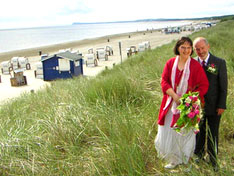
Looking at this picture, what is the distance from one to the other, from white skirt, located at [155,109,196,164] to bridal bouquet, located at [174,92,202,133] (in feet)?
1.04

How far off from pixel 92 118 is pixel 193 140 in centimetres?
151

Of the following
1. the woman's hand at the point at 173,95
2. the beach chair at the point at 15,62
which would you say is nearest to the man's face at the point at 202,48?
the woman's hand at the point at 173,95

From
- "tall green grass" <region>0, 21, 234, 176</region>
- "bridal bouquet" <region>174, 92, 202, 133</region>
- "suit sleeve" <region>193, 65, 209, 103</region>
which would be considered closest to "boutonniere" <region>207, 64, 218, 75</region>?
"suit sleeve" <region>193, 65, 209, 103</region>

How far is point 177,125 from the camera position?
2.56m

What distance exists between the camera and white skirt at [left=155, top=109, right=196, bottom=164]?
→ 2.81m

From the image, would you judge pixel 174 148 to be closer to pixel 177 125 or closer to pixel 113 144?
pixel 177 125

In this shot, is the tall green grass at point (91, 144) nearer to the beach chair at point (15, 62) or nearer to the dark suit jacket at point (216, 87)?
the dark suit jacket at point (216, 87)

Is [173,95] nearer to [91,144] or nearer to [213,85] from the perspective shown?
[213,85]

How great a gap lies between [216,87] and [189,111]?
2.02 ft

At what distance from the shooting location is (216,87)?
282cm

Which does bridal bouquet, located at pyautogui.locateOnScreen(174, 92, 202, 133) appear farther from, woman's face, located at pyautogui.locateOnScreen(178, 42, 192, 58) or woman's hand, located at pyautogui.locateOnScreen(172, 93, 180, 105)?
woman's face, located at pyautogui.locateOnScreen(178, 42, 192, 58)

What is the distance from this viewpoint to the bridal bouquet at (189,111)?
2.43 meters

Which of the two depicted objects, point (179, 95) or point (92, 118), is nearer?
point (179, 95)

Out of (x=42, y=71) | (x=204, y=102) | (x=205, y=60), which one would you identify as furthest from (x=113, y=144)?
(x=42, y=71)
